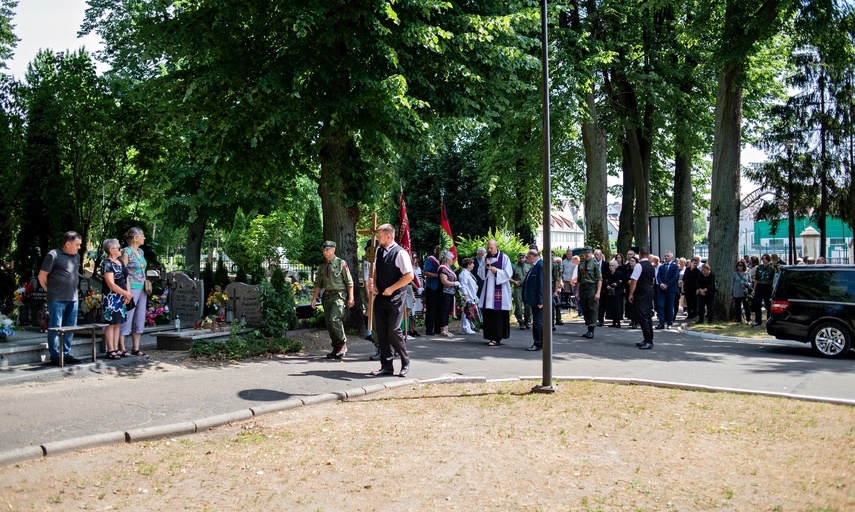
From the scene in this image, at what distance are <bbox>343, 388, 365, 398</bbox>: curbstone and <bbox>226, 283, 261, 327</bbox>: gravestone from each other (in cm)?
576

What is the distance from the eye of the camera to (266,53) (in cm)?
1390

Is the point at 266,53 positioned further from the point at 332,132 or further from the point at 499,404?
the point at 499,404

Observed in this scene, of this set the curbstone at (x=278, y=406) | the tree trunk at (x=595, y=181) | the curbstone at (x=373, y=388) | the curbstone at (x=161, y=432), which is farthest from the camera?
the tree trunk at (x=595, y=181)

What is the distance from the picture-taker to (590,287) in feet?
54.6

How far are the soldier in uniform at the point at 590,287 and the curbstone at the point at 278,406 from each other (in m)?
9.13

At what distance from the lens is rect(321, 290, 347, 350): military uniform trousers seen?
464 inches

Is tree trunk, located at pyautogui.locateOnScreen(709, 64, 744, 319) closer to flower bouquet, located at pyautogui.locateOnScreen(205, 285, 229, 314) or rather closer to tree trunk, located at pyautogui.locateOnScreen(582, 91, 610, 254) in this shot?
tree trunk, located at pyautogui.locateOnScreen(582, 91, 610, 254)

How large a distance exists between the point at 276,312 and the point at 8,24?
24019mm

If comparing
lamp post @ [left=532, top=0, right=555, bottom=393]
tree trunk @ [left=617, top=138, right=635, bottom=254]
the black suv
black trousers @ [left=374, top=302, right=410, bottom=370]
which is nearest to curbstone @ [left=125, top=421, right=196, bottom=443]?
black trousers @ [left=374, top=302, right=410, bottom=370]

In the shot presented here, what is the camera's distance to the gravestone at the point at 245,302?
47.5ft

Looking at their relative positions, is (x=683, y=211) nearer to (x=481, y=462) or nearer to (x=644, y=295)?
(x=644, y=295)

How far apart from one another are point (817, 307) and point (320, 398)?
9.84 meters

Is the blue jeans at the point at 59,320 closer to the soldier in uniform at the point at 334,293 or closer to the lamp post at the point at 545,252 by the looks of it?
the soldier in uniform at the point at 334,293

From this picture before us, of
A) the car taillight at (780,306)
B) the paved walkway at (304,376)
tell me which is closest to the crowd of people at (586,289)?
the paved walkway at (304,376)
